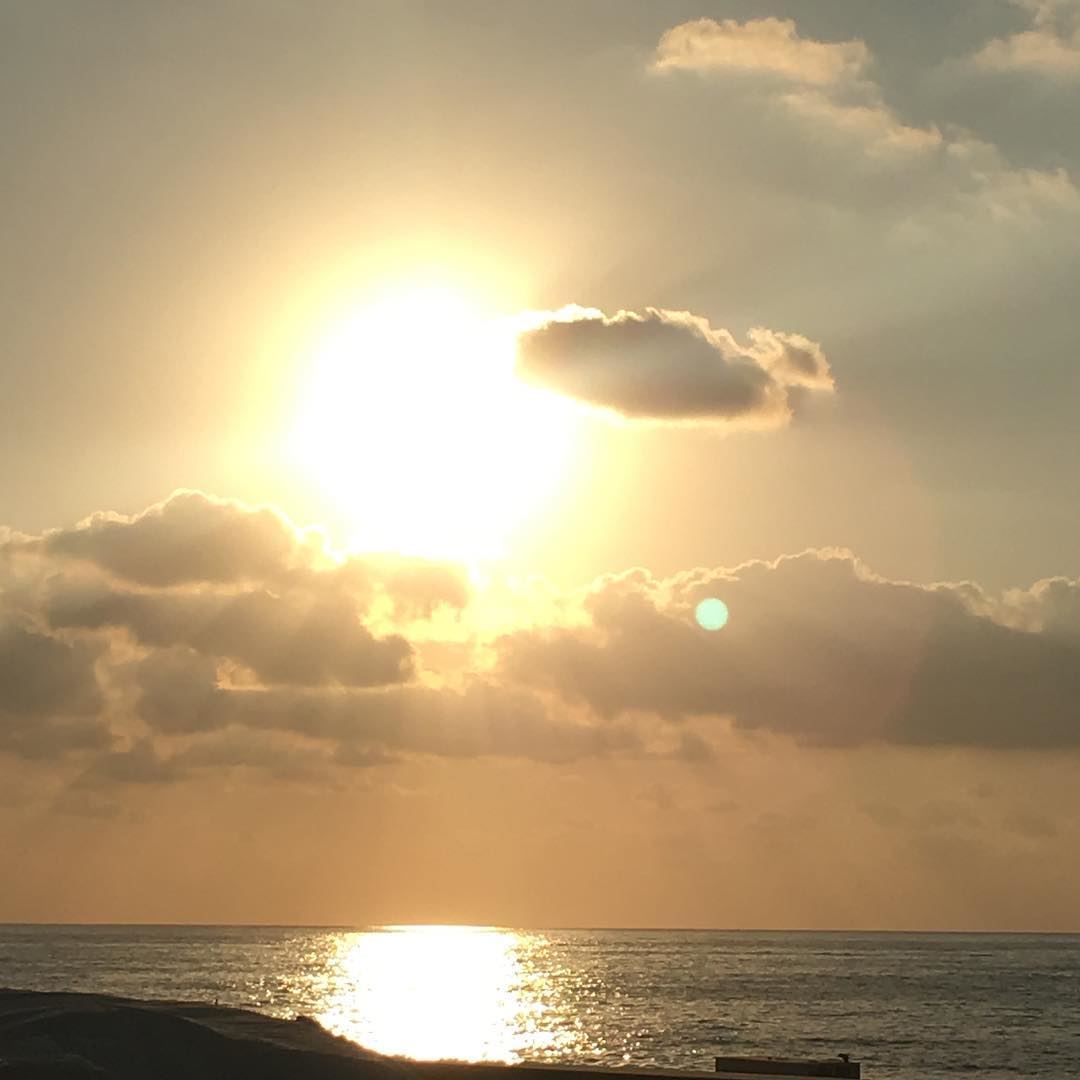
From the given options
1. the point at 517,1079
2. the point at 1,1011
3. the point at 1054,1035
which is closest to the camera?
the point at 1,1011

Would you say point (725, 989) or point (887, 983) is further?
point (887, 983)

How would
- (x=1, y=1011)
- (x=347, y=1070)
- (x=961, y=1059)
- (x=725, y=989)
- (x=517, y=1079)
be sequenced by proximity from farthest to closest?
1. (x=725, y=989)
2. (x=961, y=1059)
3. (x=517, y=1079)
4. (x=1, y=1011)
5. (x=347, y=1070)

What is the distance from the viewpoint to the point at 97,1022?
70.9 feet

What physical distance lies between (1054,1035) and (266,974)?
10925cm

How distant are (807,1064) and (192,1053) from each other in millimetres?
11087

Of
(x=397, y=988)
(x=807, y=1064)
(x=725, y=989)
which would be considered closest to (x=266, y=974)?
(x=397, y=988)

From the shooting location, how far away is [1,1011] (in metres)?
22.9

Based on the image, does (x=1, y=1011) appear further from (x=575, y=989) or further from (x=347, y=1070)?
(x=575, y=989)

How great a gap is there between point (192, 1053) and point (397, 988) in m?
159

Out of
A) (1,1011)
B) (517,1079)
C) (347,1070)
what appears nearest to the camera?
(347,1070)

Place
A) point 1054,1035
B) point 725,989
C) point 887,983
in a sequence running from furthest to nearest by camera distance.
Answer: point 887,983
point 725,989
point 1054,1035

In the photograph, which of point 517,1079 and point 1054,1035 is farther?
point 1054,1035

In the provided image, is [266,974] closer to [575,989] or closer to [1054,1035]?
[575,989]

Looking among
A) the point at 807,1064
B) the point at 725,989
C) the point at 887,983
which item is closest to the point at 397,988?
the point at 725,989
